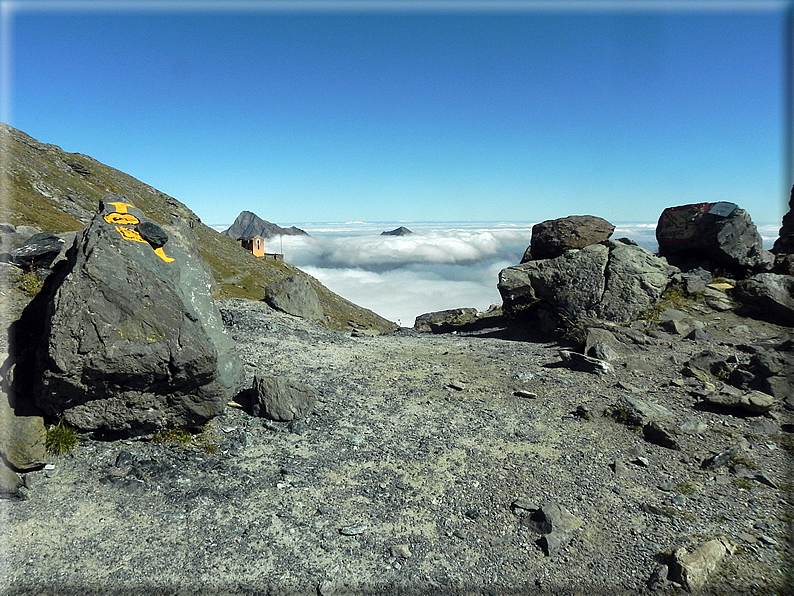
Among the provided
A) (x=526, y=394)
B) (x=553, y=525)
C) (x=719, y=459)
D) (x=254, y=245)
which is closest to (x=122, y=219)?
(x=553, y=525)

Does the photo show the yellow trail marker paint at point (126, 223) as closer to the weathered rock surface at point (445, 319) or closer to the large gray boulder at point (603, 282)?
the large gray boulder at point (603, 282)

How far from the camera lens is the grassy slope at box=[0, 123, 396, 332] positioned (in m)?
42.1

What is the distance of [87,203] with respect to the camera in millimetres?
57531

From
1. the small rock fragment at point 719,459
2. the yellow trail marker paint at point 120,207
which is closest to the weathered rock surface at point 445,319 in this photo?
the small rock fragment at point 719,459

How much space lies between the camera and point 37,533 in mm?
7094

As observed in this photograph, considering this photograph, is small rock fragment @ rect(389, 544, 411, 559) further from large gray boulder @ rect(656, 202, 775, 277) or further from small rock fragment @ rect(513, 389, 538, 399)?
large gray boulder @ rect(656, 202, 775, 277)

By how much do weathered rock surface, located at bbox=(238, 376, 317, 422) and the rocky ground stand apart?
0.82 feet

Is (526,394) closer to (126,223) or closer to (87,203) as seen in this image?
(126,223)

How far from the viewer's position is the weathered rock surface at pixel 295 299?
78.5 feet

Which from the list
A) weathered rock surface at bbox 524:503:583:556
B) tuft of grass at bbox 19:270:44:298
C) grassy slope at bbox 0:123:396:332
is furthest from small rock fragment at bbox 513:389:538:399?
grassy slope at bbox 0:123:396:332

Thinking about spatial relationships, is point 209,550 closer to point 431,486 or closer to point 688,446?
point 431,486

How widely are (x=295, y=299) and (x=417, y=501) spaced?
56.4 ft

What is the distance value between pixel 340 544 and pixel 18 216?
39389mm

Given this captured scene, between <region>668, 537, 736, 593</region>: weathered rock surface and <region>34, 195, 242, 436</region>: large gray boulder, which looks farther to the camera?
<region>34, 195, 242, 436</region>: large gray boulder
